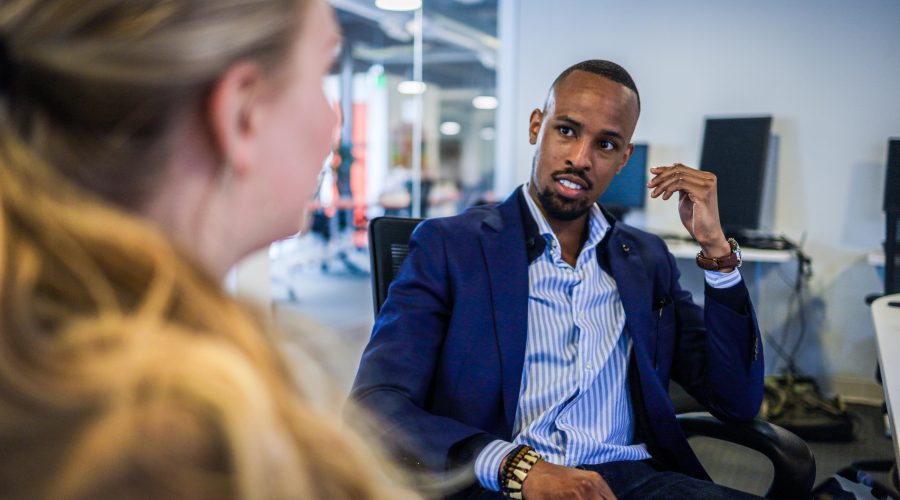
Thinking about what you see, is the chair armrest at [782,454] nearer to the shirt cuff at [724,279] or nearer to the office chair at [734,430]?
the office chair at [734,430]

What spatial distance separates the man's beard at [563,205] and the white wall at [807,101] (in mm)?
3156

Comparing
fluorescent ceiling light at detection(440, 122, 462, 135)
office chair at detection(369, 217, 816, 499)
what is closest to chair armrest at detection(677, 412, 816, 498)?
office chair at detection(369, 217, 816, 499)

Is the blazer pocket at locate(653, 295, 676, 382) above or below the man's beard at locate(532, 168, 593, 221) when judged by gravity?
below

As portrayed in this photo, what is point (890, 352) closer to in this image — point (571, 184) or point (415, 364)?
point (571, 184)

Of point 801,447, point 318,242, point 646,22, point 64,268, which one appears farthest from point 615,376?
point 318,242

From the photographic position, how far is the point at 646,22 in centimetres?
469

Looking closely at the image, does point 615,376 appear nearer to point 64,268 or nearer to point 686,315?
point 686,315

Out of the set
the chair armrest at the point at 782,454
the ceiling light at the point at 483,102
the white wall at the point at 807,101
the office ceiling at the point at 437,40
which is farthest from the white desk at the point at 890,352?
the ceiling light at the point at 483,102

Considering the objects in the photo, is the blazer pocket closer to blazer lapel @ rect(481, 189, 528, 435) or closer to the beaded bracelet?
blazer lapel @ rect(481, 189, 528, 435)

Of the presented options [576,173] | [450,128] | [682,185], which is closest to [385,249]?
[576,173]

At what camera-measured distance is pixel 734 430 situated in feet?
5.04

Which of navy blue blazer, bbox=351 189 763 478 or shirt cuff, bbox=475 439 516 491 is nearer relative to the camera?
shirt cuff, bbox=475 439 516 491

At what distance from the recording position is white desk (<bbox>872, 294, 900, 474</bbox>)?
1300 mm

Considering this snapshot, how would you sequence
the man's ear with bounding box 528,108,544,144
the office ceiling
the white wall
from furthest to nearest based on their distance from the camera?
the office ceiling → the white wall → the man's ear with bounding box 528,108,544,144
